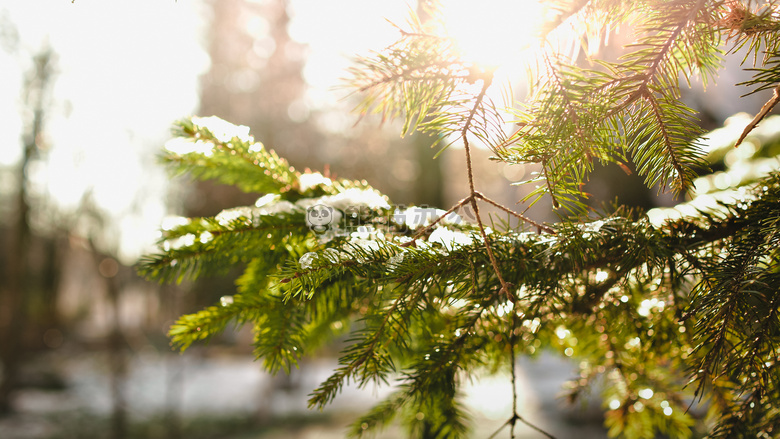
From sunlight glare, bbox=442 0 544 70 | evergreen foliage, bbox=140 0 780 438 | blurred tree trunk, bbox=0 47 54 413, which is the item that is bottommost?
evergreen foliage, bbox=140 0 780 438

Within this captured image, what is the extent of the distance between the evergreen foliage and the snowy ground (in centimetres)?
540

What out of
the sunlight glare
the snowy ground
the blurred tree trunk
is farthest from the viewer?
the blurred tree trunk

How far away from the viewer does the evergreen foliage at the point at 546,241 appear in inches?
24.9

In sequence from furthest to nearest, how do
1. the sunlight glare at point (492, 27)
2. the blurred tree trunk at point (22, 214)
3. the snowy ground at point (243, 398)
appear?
1. the blurred tree trunk at point (22, 214)
2. the snowy ground at point (243, 398)
3. the sunlight glare at point (492, 27)

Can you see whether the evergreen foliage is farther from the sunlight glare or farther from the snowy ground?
the snowy ground

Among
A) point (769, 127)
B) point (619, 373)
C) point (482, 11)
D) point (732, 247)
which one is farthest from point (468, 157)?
point (769, 127)

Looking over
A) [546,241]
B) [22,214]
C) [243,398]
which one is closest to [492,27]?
[546,241]

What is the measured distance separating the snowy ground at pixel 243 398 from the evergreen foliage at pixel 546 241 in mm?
5399

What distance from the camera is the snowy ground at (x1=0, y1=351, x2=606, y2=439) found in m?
7.40

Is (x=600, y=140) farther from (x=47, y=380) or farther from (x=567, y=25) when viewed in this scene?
(x=47, y=380)

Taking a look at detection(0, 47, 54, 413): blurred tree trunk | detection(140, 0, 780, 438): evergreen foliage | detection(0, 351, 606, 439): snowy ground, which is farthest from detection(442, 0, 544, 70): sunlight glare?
detection(0, 47, 54, 413): blurred tree trunk

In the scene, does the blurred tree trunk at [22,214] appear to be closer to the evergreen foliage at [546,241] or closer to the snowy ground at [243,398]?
the snowy ground at [243,398]

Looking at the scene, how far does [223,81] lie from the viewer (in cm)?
908

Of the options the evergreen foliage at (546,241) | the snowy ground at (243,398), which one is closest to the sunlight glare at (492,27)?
the evergreen foliage at (546,241)
